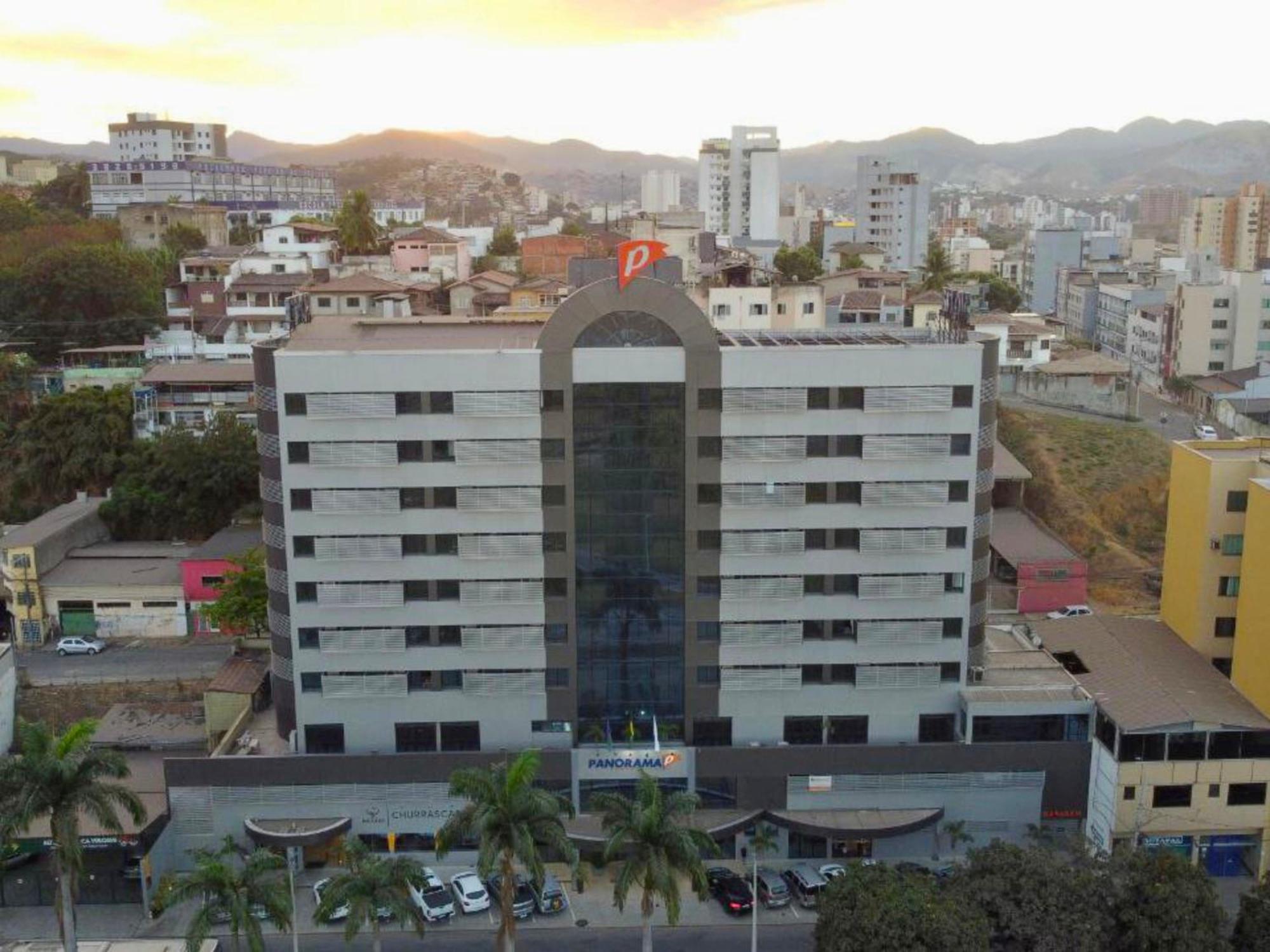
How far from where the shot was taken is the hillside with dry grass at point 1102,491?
73.7 m

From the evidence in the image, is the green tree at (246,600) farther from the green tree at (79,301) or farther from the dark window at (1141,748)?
the green tree at (79,301)

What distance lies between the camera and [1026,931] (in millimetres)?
36062

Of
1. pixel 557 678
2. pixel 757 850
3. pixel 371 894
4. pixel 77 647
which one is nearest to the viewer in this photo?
pixel 371 894

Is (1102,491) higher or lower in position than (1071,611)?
higher

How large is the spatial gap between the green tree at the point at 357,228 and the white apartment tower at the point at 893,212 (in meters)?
88.6

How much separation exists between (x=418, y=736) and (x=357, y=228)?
278 feet

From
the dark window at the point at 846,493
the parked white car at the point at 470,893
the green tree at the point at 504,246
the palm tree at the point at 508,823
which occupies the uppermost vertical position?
the green tree at the point at 504,246

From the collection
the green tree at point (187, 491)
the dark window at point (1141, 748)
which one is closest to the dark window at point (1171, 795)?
the dark window at point (1141, 748)

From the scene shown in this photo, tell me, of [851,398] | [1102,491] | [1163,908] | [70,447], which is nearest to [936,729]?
[1163,908]

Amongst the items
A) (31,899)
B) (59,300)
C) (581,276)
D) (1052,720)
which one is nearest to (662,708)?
(1052,720)

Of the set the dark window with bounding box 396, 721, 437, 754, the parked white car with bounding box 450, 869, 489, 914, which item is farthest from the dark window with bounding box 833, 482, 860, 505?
the parked white car with bounding box 450, 869, 489, 914

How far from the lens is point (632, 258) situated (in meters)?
43.8

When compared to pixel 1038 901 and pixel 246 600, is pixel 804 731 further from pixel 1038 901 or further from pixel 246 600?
pixel 246 600

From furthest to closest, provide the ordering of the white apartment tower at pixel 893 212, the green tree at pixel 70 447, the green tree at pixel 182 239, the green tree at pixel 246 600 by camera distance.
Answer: the white apartment tower at pixel 893 212 < the green tree at pixel 182 239 < the green tree at pixel 70 447 < the green tree at pixel 246 600
